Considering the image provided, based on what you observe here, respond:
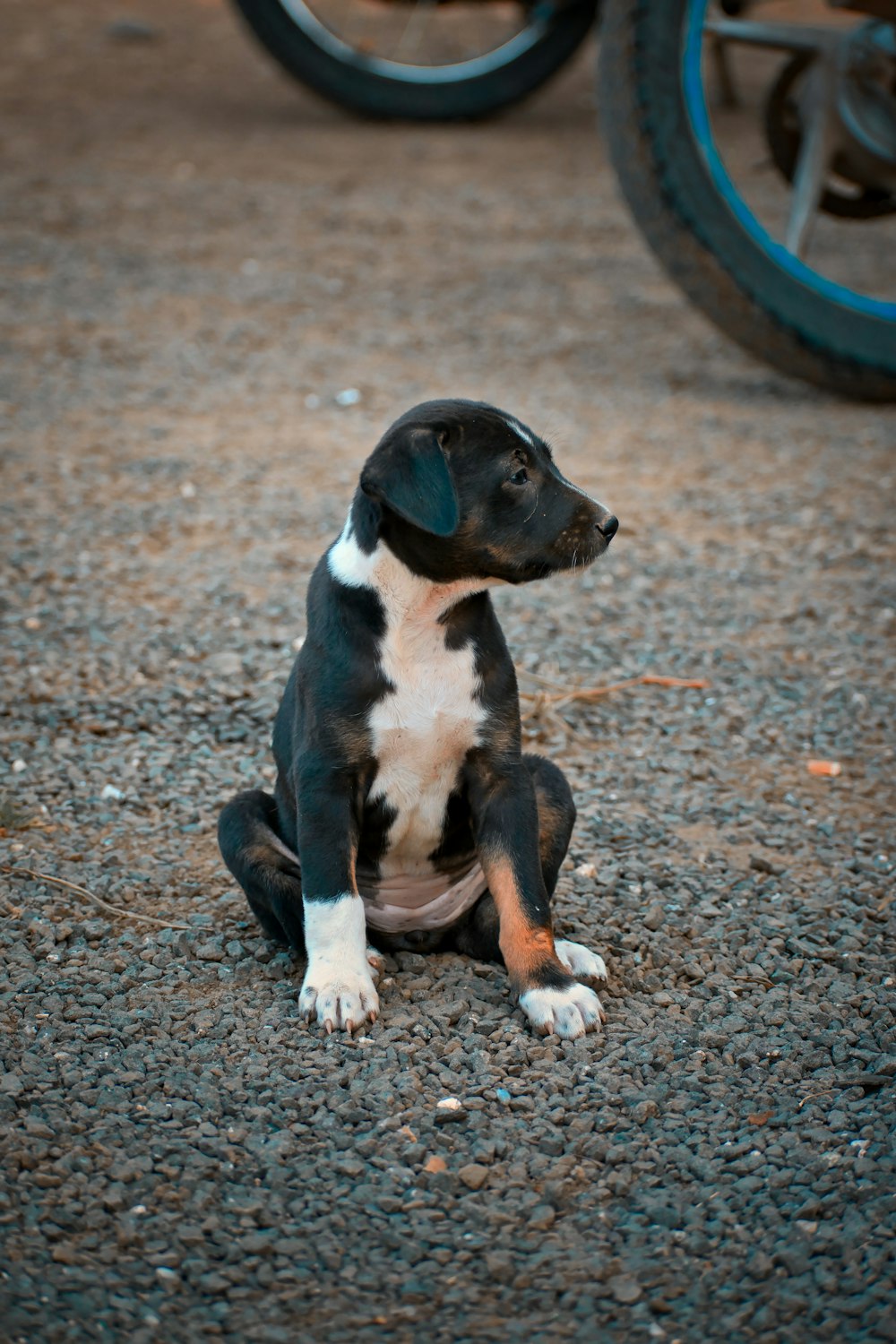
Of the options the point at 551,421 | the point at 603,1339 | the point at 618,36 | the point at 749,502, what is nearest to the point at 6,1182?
the point at 603,1339

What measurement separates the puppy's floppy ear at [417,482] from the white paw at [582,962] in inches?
40.7

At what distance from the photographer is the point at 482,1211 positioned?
2602 millimetres

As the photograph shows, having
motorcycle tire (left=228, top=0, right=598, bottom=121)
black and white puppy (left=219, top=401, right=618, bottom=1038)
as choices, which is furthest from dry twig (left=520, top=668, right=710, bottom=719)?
motorcycle tire (left=228, top=0, right=598, bottom=121)

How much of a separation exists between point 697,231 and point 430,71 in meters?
5.24

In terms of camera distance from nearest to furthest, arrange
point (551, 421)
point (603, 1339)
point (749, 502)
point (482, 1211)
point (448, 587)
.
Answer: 1. point (603, 1339)
2. point (482, 1211)
3. point (448, 587)
4. point (749, 502)
5. point (551, 421)

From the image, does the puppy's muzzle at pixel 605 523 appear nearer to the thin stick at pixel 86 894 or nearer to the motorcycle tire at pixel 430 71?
the thin stick at pixel 86 894

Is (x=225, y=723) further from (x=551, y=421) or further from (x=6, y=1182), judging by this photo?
(x=551, y=421)

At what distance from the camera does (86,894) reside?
11.7 feet

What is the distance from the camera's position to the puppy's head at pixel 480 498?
9.86 feet

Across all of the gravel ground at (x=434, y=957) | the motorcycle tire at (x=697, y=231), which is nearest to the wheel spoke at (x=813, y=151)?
the motorcycle tire at (x=697, y=231)

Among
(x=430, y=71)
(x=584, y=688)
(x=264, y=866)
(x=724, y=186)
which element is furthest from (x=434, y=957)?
(x=430, y=71)

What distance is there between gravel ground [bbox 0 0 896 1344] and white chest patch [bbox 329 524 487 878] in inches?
19.9

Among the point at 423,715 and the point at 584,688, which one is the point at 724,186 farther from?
the point at 423,715

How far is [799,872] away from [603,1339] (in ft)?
5.66
